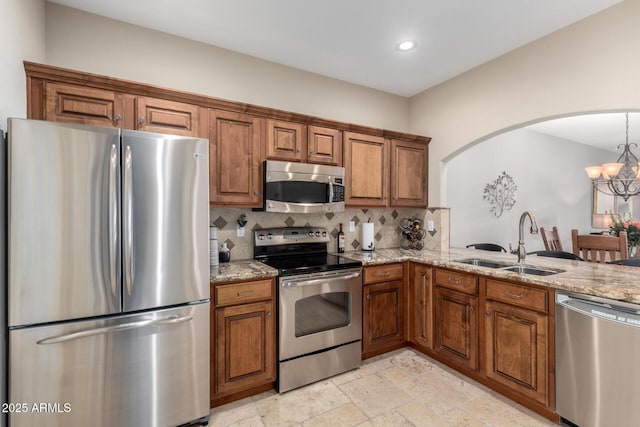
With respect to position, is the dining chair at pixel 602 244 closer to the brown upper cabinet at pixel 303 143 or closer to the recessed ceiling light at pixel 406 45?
the recessed ceiling light at pixel 406 45

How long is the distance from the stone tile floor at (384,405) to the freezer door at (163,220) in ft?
3.02

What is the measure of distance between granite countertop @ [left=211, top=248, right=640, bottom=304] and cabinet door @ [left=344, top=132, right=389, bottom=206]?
601mm

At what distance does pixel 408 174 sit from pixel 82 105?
298cm

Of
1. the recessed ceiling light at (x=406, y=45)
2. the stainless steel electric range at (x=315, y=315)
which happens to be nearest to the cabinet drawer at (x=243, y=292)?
the stainless steel electric range at (x=315, y=315)

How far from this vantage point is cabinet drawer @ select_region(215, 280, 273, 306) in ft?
6.77

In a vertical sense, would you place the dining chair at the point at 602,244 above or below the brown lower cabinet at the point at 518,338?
above

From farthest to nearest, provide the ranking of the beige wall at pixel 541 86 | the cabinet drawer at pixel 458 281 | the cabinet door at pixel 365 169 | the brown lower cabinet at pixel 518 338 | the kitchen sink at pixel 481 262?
the cabinet door at pixel 365 169
the kitchen sink at pixel 481 262
the cabinet drawer at pixel 458 281
the beige wall at pixel 541 86
the brown lower cabinet at pixel 518 338

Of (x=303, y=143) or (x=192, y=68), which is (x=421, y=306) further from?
(x=192, y=68)

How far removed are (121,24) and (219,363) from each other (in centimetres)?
265

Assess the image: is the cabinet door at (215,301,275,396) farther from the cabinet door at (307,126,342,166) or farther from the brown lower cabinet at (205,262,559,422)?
the cabinet door at (307,126,342,166)

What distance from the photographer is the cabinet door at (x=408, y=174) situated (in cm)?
335

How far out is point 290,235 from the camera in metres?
2.96

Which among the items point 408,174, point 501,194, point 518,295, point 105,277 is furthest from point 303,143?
point 501,194

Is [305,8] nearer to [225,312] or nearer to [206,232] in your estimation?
[206,232]
